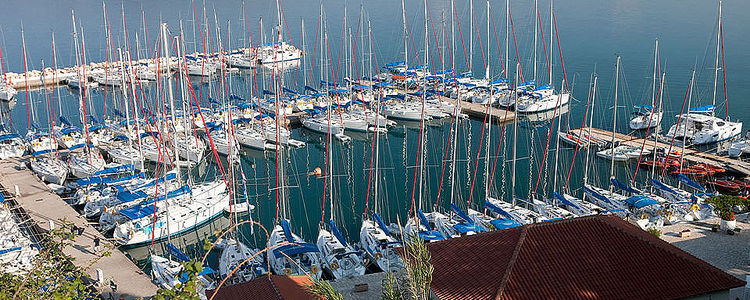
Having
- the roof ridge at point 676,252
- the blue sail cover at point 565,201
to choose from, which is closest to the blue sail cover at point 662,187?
the blue sail cover at point 565,201

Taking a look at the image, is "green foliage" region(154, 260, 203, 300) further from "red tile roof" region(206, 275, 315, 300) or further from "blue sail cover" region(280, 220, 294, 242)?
"blue sail cover" region(280, 220, 294, 242)

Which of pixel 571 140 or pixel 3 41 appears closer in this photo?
pixel 571 140

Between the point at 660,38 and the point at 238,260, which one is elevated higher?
the point at 660,38

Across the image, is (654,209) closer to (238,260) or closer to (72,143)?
(238,260)

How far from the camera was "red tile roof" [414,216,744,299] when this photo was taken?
1956 centimetres

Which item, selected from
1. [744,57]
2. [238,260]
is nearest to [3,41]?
[238,260]

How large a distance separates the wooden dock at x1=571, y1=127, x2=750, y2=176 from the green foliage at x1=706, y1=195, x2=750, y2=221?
10916 mm

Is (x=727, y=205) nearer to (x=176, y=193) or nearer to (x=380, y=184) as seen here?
(x=380, y=184)

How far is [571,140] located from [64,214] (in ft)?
118

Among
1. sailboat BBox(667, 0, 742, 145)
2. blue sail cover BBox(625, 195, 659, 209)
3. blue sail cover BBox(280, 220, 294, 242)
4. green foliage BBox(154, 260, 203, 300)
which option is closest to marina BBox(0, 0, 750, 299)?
green foliage BBox(154, 260, 203, 300)

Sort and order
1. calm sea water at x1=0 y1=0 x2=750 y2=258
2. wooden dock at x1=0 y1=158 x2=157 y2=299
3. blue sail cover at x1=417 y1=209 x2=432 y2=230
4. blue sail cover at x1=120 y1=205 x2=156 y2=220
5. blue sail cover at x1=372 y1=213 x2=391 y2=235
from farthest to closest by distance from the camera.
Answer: calm sea water at x1=0 y1=0 x2=750 y2=258, blue sail cover at x1=120 y1=205 x2=156 y2=220, blue sail cover at x1=417 y1=209 x2=432 y2=230, blue sail cover at x1=372 y1=213 x2=391 y2=235, wooden dock at x1=0 y1=158 x2=157 y2=299

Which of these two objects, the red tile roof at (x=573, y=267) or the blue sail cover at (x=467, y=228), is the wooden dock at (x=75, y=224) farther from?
the blue sail cover at (x=467, y=228)

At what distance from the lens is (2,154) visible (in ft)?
164

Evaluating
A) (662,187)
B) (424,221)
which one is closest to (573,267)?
(424,221)
